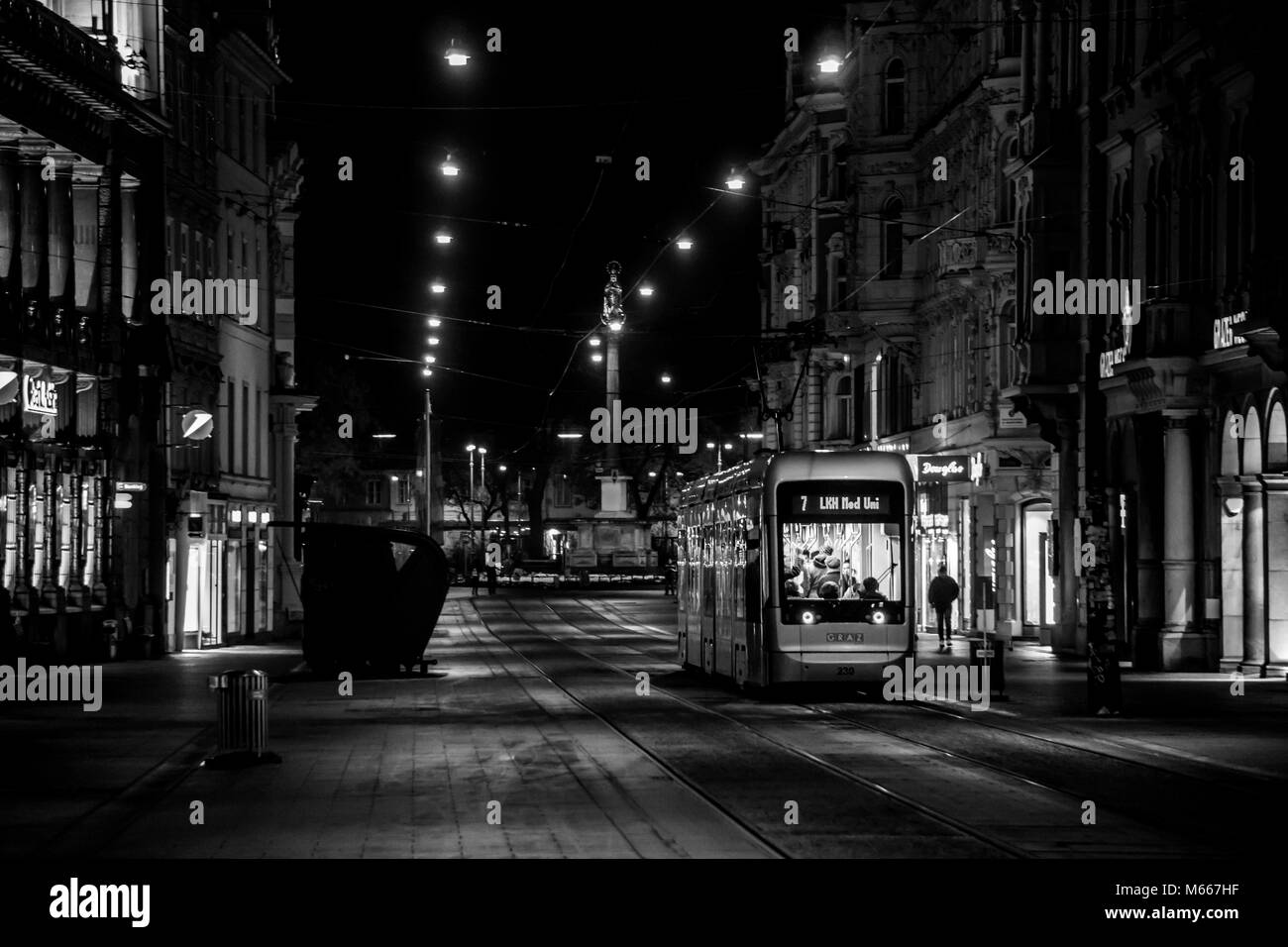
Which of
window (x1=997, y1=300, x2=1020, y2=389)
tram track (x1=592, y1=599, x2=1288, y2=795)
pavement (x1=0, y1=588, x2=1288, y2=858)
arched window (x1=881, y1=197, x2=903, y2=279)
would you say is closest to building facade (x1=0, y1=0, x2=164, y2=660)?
pavement (x1=0, y1=588, x2=1288, y2=858)

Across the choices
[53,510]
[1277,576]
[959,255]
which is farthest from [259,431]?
[1277,576]

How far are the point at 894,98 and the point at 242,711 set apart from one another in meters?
48.8

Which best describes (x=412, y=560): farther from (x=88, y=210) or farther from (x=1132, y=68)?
(x=1132, y=68)

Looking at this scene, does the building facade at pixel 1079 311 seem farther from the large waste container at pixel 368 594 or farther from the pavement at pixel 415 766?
the large waste container at pixel 368 594

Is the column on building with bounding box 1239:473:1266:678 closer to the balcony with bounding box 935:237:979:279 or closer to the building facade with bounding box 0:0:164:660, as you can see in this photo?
the balcony with bounding box 935:237:979:279

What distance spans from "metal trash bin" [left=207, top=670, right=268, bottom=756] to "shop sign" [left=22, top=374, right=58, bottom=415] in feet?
56.8

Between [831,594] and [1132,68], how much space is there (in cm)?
1630

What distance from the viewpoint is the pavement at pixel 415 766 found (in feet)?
52.1

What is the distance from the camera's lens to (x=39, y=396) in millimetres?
38750

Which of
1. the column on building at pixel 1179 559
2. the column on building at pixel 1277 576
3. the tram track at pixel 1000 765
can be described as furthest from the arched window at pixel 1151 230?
the tram track at pixel 1000 765

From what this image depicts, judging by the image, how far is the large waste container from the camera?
125 feet

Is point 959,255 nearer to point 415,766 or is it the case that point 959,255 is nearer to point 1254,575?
point 1254,575

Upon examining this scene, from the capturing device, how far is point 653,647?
52688mm
